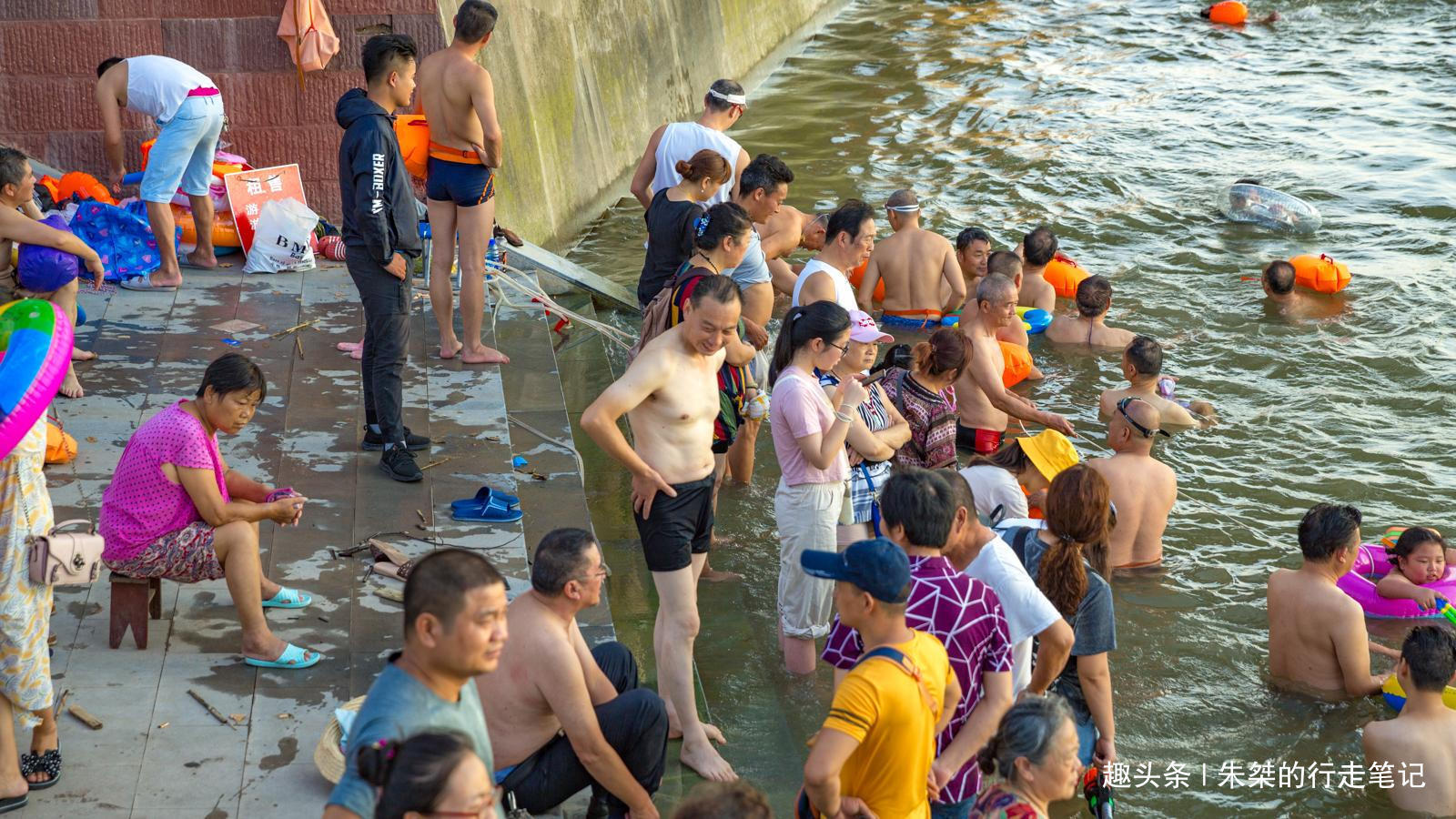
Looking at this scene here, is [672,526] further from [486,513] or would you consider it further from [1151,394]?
[1151,394]

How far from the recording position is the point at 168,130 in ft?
29.0

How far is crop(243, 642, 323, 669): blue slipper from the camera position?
5.34 metres

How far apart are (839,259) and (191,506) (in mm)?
3412

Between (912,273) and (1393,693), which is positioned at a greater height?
(912,273)

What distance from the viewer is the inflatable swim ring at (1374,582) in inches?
267

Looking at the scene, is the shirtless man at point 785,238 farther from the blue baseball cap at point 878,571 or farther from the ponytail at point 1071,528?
the blue baseball cap at point 878,571

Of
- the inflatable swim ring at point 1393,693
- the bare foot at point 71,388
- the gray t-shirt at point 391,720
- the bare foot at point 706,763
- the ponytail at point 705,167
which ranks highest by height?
the ponytail at point 705,167

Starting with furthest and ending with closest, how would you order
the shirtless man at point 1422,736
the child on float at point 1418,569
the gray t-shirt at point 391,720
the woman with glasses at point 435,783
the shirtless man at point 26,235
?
the shirtless man at point 26,235 < the child on float at point 1418,569 < the shirtless man at point 1422,736 < the gray t-shirt at point 391,720 < the woman with glasses at point 435,783

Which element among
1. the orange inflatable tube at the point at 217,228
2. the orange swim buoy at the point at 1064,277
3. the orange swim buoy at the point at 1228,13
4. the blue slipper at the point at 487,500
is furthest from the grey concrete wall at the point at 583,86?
the orange swim buoy at the point at 1228,13

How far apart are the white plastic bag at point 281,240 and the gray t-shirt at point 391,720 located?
6.79 metres

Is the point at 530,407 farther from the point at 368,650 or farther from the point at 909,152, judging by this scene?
the point at 909,152

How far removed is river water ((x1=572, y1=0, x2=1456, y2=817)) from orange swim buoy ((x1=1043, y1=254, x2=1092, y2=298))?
0.54 meters

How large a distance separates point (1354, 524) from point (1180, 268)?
6.68 metres

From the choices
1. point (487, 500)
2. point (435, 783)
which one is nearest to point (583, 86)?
point (487, 500)
